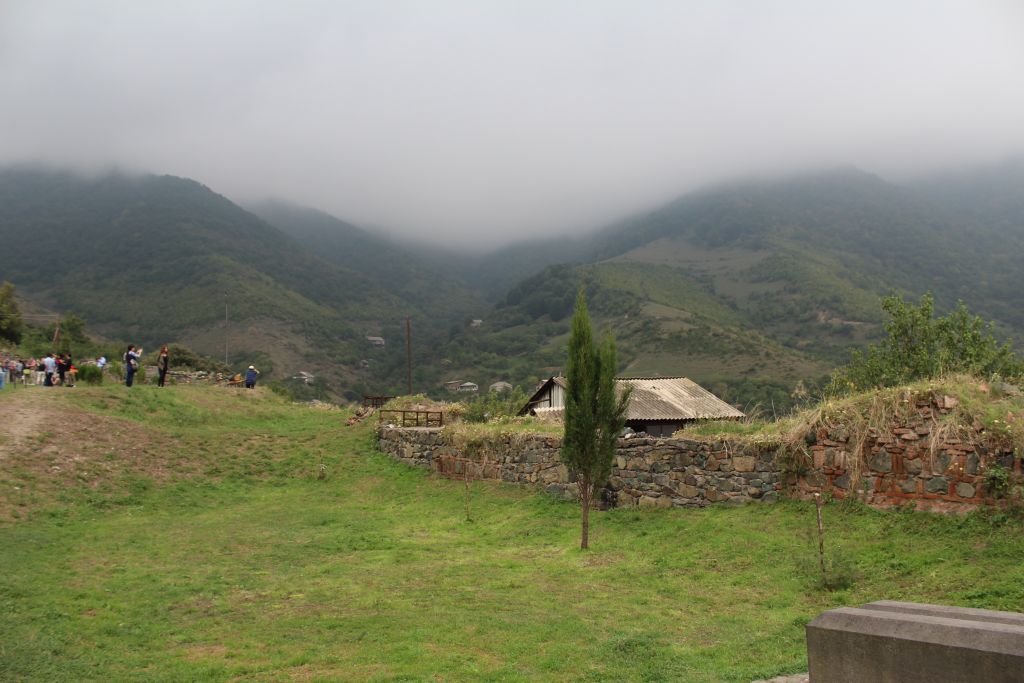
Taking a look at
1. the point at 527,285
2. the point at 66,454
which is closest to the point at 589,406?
the point at 66,454

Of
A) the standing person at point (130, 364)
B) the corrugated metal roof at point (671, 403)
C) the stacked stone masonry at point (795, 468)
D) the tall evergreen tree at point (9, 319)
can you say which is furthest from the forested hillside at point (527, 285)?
the standing person at point (130, 364)

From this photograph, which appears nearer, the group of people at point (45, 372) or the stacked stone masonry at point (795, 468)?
the stacked stone masonry at point (795, 468)

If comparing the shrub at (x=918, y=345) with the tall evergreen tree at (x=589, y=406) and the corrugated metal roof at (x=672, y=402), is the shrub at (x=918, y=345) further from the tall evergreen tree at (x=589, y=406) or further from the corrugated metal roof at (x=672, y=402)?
the tall evergreen tree at (x=589, y=406)

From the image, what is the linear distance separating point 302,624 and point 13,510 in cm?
938

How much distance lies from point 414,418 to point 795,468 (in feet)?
56.6

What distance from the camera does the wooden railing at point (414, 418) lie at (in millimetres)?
25797

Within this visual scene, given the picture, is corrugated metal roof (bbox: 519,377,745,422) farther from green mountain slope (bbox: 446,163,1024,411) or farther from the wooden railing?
green mountain slope (bbox: 446,163,1024,411)

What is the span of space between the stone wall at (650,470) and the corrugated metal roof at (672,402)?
10.3 m

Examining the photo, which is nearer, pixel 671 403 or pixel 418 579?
pixel 418 579

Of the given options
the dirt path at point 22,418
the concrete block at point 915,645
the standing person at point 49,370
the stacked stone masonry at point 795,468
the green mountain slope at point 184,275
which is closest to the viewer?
the concrete block at point 915,645

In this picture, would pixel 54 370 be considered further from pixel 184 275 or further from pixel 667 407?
pixel 184 275

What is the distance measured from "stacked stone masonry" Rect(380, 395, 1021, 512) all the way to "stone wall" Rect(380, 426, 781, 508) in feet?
0.07

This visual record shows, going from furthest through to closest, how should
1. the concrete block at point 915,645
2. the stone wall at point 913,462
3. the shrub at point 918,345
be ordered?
the shrub at point 918,345 < the stone wall at point 913,462 < the concrete block at point 915,645

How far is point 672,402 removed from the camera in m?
30.5
